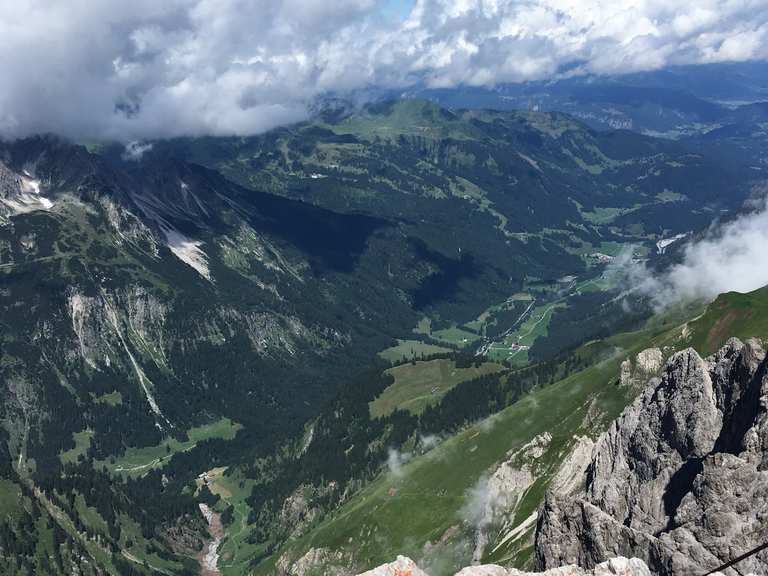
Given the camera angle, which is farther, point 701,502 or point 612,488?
point 612,488

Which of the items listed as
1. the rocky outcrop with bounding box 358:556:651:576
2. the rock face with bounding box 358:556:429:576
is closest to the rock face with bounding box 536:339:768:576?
the rocky outcrop with bounding box 358:556:651:576

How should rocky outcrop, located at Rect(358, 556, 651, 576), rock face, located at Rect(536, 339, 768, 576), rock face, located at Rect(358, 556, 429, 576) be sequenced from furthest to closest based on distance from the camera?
rock face, located at Rect(536, 339, 768, 576), rock face, located at Rect(358, 556, 429, 576), rocky outcrop, located at Rect(358, 556, 651, 576)

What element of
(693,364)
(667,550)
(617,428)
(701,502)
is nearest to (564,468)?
(617,428)

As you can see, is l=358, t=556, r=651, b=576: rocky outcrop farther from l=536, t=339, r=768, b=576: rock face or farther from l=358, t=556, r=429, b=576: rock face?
l=536, t=339, r=768, b=576: rock face

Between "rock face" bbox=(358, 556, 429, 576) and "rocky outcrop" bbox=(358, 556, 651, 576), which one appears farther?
Result: "rock face" bbox=(358, 556, 429, 576)

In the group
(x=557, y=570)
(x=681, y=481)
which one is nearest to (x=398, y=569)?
(x=557, y=570)

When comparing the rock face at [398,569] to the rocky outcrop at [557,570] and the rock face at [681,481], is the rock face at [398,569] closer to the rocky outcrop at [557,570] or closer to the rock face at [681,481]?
the rocky outcrop at [557,570]

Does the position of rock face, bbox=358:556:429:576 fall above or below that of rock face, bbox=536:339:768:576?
above

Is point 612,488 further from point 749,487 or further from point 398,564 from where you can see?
point 398,564

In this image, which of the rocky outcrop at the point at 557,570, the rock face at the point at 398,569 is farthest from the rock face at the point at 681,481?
the rock face at the point at 398,569
